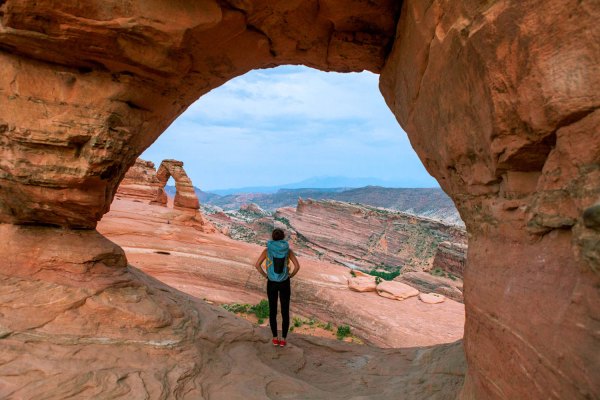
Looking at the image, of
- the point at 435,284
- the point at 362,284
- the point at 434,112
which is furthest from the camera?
the point at 435,284

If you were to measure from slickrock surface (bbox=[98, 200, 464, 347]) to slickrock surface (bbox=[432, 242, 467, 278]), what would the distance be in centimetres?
1276

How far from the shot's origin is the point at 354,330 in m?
12.6

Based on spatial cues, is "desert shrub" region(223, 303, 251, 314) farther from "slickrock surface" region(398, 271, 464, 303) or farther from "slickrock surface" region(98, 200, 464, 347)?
"slickrock surface" region(398, 271, 464, 303)

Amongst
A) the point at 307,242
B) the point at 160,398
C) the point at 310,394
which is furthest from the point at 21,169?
the point at 307,242

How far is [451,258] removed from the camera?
28.5m

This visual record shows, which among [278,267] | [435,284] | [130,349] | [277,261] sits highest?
[277,261]

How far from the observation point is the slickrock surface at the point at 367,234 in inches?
1510

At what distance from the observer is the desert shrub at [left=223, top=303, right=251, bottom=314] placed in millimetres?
12177

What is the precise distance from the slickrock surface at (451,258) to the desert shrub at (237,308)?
67.5 feet

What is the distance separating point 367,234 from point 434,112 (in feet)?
123

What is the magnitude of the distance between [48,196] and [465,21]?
578cm

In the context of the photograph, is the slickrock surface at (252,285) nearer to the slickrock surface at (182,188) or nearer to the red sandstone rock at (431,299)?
the red sandstone rock at (431,299)

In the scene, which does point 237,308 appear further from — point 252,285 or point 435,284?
point 435,284

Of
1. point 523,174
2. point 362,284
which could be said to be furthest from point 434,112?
point 362,284
